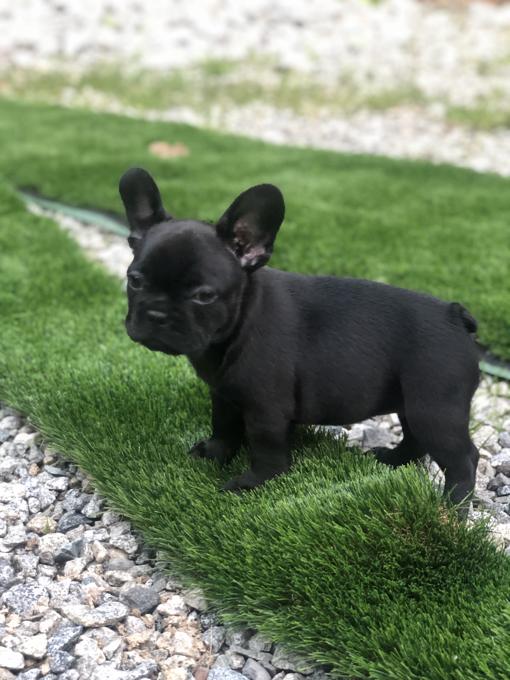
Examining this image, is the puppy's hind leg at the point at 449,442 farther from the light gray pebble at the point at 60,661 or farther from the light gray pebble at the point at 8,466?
the light gray pebble at the point at 8,466

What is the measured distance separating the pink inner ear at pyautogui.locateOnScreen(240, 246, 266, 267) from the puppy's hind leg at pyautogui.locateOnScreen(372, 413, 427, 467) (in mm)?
924

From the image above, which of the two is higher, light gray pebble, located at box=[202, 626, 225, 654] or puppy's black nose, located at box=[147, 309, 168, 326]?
puppy's black nose, located at box=[147, 309, 168, 326]

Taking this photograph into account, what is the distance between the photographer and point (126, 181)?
2.91 metres

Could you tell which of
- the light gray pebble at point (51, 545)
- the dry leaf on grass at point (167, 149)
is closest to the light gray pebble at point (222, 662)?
the light gray pebble at point (51, 545)

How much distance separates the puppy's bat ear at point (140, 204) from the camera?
292cm

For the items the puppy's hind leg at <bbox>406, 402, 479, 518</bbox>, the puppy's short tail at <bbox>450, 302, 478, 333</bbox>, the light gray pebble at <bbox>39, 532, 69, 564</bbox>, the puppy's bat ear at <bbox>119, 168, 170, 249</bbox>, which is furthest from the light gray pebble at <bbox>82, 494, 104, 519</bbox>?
the puppy's short tail at <bbox>450, 302, 478, 333</bbox>

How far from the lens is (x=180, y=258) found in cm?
269

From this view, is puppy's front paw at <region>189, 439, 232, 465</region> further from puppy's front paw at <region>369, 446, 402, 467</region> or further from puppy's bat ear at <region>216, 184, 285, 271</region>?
puppy's bat ear at <region>216, 184, 285, 271</region>

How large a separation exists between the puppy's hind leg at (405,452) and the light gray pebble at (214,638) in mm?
1036

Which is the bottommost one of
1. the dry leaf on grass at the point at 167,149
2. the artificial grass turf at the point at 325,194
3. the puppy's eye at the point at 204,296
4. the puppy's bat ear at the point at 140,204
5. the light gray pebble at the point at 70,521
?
the dry leaf on grass at the point at 167,149

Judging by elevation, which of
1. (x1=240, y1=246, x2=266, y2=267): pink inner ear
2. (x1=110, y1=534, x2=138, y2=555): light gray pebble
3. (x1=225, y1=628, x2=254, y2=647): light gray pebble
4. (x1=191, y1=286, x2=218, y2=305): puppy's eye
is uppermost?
(x1=240, y1=246, x2=266, y2=267): pink inner ear

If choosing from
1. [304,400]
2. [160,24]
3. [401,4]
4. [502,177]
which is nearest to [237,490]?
[304,400]

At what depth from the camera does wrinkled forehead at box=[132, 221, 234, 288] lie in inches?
106

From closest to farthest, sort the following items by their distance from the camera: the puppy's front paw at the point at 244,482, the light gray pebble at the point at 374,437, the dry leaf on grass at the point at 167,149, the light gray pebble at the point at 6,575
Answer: the light gray pebble at the point at 6,575 < the puppy's front paw at the point at 244,482 < the light gray pebble at the point at 374,437 < the dry leaf on grass at the point at 167,149
